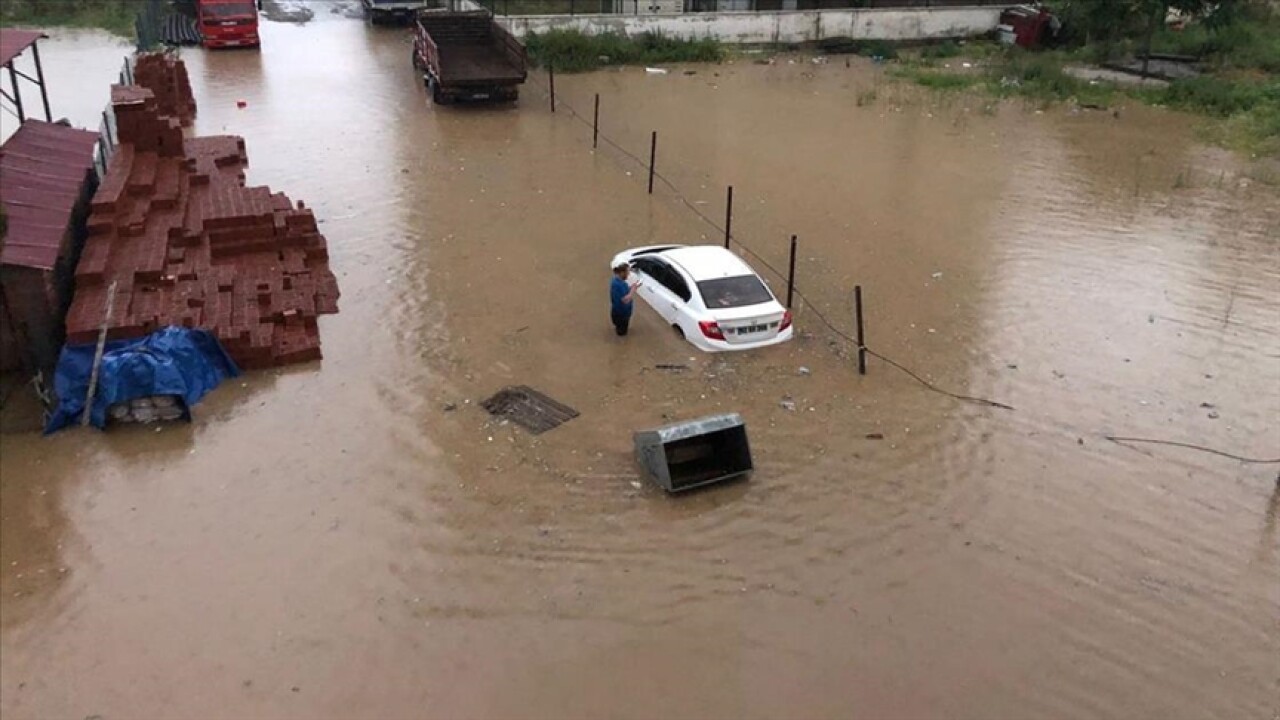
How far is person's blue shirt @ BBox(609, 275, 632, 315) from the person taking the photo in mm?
13203

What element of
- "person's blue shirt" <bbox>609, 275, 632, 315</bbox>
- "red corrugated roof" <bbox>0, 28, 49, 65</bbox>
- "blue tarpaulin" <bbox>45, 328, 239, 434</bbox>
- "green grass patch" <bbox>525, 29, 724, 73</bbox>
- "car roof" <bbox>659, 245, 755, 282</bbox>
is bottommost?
"blue tarpaulin" <bbox>45, 328, 239, 434</bbox>

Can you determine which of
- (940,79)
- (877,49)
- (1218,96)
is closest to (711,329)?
(940,79)

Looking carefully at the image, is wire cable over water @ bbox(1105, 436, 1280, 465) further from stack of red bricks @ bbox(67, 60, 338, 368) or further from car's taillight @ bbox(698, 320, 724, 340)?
stack of red bricks @ bbox(67, 60, 338, 368)

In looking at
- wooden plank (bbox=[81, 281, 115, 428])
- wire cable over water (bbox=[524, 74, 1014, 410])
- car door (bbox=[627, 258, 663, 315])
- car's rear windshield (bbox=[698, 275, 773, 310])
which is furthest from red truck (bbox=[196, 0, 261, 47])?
car's rear windshield (bbox=[698, 275, 773, 310])

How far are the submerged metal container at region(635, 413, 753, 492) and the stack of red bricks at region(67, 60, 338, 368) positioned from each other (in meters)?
5.11

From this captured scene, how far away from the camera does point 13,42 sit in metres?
15.5

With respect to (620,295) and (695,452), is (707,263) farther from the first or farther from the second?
(695,452)

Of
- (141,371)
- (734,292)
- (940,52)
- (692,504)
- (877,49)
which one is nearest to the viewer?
(692,504)

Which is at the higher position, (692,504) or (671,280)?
(671,280)

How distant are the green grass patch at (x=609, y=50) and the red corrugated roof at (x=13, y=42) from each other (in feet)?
55.3

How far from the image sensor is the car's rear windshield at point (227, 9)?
33.2 meters

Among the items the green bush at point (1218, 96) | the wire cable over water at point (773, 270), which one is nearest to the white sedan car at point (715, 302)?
the wire cable over water at point (773, 270)

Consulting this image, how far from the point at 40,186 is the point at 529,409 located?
8306 mm

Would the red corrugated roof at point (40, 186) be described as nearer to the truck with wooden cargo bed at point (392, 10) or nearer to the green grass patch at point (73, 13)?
the truck with wooden cargo bed at point (392, 10)
